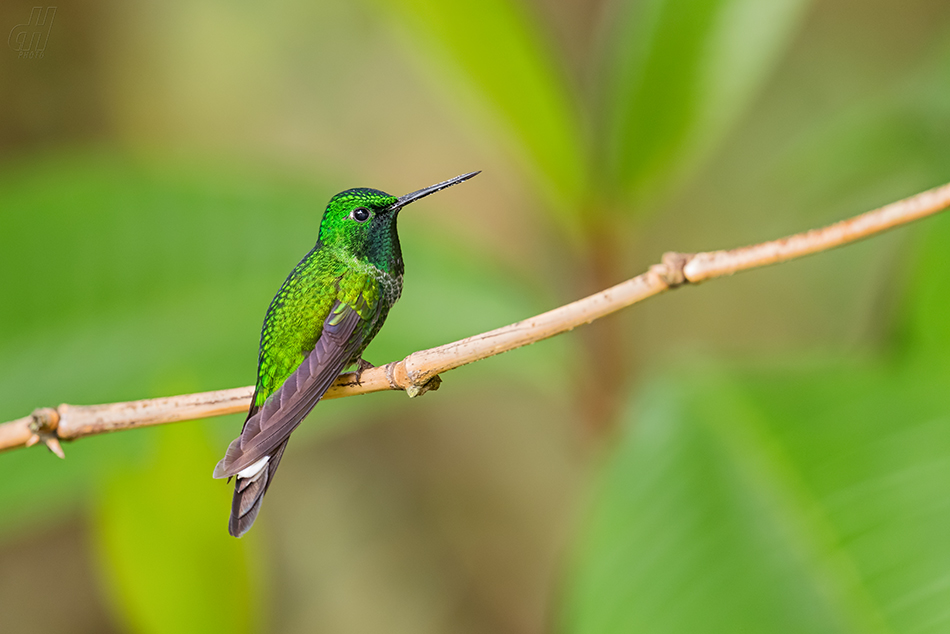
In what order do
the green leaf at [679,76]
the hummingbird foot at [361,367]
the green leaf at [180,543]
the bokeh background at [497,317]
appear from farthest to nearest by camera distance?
the green leaf at [679,76] → the bokeh background at [497,317] → the green leaf at [180,543] → the hummingbird foot at [361,367]

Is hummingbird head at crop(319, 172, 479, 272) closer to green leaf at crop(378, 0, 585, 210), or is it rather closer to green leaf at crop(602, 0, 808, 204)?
green leaf at crop(378, 0, 585, 210)

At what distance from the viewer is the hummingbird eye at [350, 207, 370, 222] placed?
0.42m

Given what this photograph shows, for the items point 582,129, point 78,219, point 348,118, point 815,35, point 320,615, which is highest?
point 815,35

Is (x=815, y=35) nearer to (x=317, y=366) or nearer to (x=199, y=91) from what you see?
(x=199, y=91)

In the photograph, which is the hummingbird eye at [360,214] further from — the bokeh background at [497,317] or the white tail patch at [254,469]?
the bokeh background at [497,317]

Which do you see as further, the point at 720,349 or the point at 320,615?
the point at 720,349

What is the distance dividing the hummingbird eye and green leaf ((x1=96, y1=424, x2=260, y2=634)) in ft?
1.12

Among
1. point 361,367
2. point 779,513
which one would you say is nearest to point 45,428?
point 361,367

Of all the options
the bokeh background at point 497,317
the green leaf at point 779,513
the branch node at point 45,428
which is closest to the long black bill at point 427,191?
the branch node at point 45,428

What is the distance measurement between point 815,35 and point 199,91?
189 cm

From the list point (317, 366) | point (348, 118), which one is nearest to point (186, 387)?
point (317, 366)

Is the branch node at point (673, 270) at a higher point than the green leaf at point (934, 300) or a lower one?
lower

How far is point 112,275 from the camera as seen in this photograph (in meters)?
1.24

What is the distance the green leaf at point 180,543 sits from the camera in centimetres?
70
